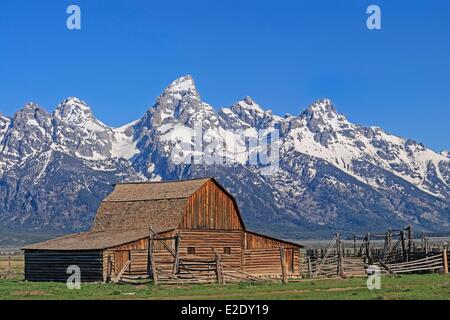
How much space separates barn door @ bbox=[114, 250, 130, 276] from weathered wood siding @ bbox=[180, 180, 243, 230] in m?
6.31

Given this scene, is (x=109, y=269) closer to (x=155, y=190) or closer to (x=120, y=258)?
(x=120, y=258)

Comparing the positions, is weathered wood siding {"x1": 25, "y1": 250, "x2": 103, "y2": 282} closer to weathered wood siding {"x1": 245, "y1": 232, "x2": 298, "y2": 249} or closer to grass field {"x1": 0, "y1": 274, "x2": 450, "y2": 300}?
grass field {"x1": 0, "y1": 274, "x2": 450, "y2": 300}

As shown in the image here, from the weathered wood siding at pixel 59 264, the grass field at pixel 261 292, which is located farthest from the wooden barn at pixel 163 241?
the grass field at pixel 261 292

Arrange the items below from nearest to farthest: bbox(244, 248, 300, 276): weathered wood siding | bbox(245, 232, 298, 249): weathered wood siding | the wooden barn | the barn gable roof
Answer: the wooden barn → the barn gable roof → bbox(244, 248, 300, 276): weathered wood siding → bbox(245, 232, 298, 249): weathered wood siding

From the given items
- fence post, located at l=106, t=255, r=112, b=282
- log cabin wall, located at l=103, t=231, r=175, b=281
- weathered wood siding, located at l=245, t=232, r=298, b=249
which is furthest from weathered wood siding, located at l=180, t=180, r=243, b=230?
fence post, located at l=106, t=255, r=112, b=282

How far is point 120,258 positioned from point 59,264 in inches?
205

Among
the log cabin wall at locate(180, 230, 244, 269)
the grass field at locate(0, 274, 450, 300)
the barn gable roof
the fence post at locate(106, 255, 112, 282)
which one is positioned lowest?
the grass field at locate(0, 274, 450, 300)

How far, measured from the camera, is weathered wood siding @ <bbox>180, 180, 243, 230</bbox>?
67.1 meters

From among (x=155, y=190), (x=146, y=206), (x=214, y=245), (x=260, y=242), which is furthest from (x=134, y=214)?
(x=260, y=242)

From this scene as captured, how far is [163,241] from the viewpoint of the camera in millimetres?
62750

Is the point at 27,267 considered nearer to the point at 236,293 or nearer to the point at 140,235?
the point at 140,235

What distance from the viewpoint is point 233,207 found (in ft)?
231
